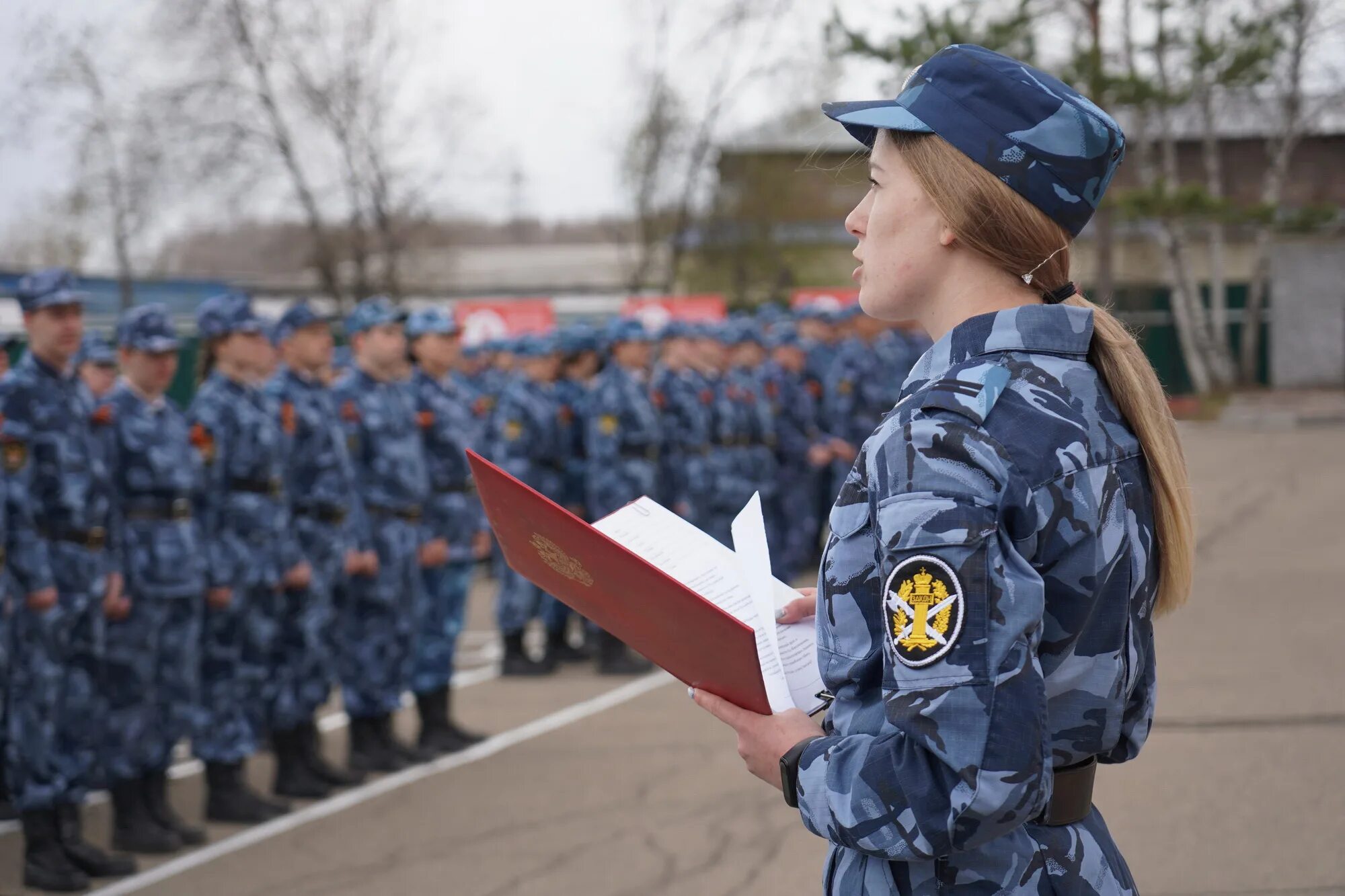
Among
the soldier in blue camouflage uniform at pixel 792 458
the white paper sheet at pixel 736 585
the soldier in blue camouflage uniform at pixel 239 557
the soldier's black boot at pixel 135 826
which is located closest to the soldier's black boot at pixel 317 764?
the soldier in blue camouflage uniform at pixel 239 557

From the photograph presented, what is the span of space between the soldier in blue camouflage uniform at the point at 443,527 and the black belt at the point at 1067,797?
5.43 m

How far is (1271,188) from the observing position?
→ 96.7ft

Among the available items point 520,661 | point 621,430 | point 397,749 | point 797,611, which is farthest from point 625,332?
point 797,611

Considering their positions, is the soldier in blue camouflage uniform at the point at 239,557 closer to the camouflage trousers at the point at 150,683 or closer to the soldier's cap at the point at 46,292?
the camouflage trousers at the point at 150,683

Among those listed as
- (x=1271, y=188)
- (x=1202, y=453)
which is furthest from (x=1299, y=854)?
(x=1271, y=188)

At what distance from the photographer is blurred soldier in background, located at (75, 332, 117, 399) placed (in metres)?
6.48

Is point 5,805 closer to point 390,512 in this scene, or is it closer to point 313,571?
point 313,571

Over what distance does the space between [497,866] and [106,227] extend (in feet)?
57.1

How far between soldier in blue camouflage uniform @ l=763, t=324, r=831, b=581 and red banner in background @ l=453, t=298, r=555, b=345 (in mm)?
4181

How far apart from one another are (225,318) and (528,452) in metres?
3.40

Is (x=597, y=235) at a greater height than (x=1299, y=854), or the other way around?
(x=597, y=235)

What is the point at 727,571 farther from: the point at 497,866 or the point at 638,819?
the point at 638,819

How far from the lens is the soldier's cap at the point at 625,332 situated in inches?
391

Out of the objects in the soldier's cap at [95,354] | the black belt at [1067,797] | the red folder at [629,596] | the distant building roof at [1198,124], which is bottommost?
the black belt at [1067,797]
